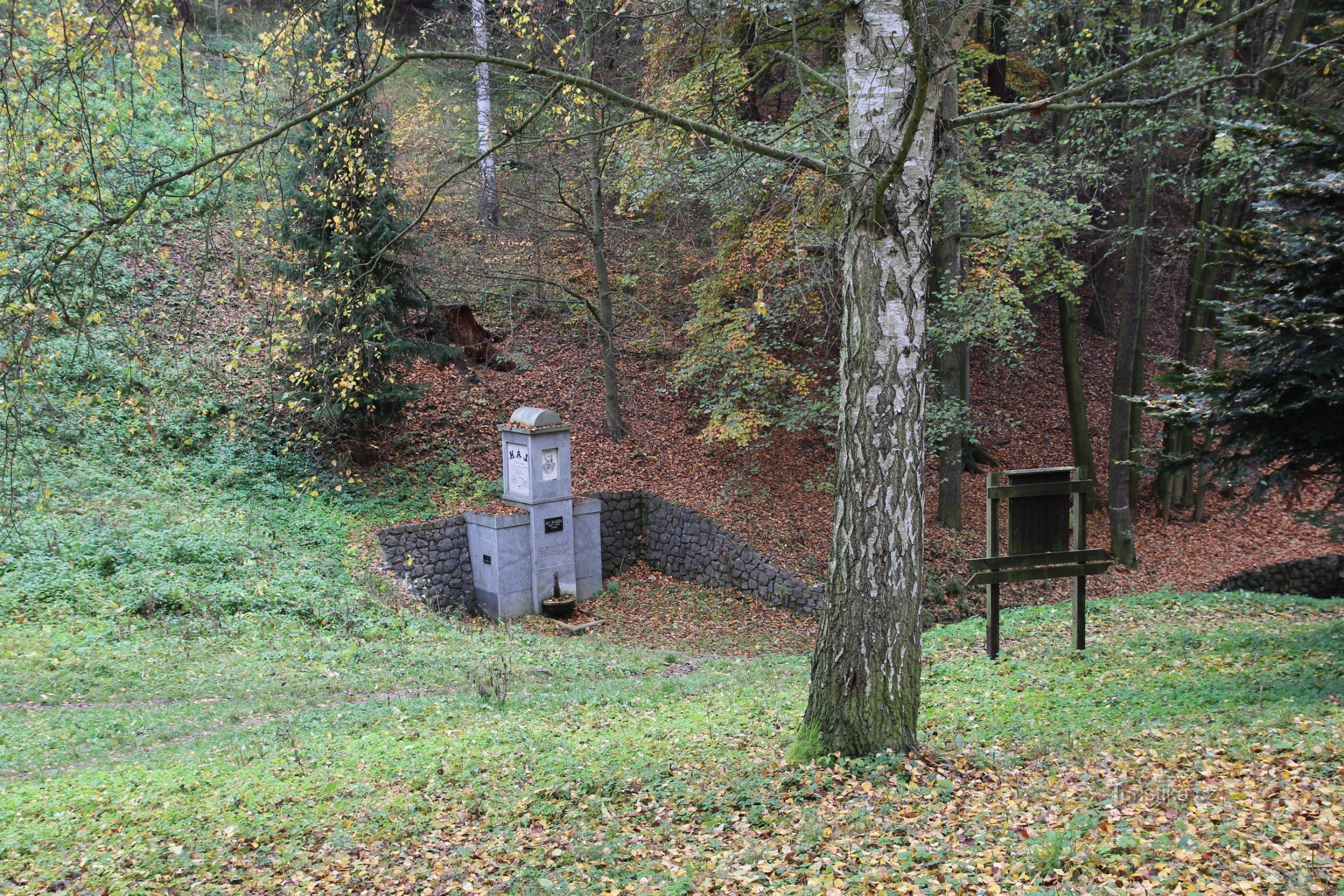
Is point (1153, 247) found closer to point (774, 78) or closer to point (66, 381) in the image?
point (774, 78)

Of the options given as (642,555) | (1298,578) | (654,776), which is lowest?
(1298,578)

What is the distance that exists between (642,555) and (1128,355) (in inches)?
369

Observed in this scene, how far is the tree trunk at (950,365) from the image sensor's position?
527 inches

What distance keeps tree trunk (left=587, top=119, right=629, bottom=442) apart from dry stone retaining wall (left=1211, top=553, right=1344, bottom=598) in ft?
36.5

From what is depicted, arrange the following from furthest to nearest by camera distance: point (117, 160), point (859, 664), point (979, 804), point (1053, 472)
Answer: point (1053, 472), point (117, 160), point (859, 664), point (979, 804)

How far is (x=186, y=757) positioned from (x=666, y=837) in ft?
13.5

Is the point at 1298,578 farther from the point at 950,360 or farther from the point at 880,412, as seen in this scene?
the point at 880,412

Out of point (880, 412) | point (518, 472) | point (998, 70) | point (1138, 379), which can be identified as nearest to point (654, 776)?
point (880, 412)

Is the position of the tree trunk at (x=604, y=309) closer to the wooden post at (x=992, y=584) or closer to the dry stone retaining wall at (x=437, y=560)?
the dry stone retaining wall at (x=437, y=560)

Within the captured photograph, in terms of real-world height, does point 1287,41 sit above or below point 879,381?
above

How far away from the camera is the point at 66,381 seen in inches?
548

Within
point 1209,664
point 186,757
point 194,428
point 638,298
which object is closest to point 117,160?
point 186,757

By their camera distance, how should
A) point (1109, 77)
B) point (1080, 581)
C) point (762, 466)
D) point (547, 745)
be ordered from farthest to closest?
point (762, 466)
point (1080, 581)
point (547, 745)
point (1109, 77)

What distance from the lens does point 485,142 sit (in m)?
18.5
